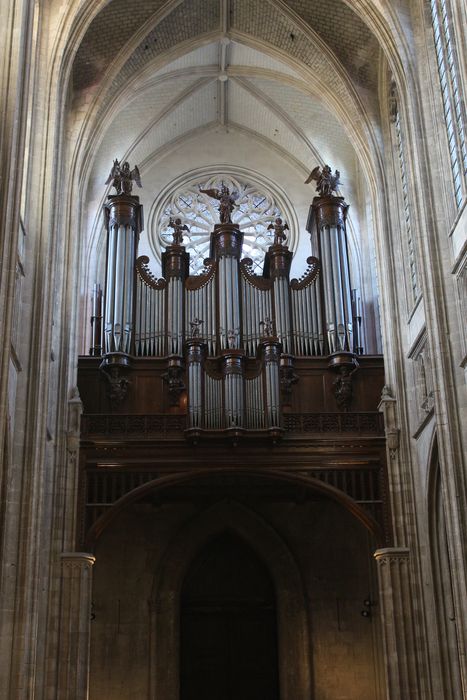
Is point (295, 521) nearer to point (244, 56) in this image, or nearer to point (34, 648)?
point (34, 648)

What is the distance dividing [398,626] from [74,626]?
530 centimetres

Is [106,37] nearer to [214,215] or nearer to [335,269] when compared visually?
[214,215]

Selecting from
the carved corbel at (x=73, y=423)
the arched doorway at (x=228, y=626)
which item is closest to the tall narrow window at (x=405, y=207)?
the carved corbel at (x=73, y=423)

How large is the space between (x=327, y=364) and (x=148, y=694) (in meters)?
7.36

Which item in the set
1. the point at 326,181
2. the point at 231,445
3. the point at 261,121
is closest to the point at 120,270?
the point at 231,445

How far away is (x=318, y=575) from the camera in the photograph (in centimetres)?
2067

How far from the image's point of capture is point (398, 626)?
16.4 m

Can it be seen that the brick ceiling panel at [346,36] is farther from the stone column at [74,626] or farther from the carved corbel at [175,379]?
the stone column at [74,626]

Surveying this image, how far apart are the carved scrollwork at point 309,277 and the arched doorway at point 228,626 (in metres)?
Answer: 5.49

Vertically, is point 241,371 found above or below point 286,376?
below

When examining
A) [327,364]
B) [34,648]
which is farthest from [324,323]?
[34,648]

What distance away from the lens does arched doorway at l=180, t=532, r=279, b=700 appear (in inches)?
802

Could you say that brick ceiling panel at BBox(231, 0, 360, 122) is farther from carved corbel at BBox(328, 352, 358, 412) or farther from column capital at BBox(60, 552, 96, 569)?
column capital at BBox(60, 552, 96, 569)

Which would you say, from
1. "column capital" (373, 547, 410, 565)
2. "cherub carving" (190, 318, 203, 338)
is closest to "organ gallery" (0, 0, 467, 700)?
"column capital" (373, 547, 410, 565)
